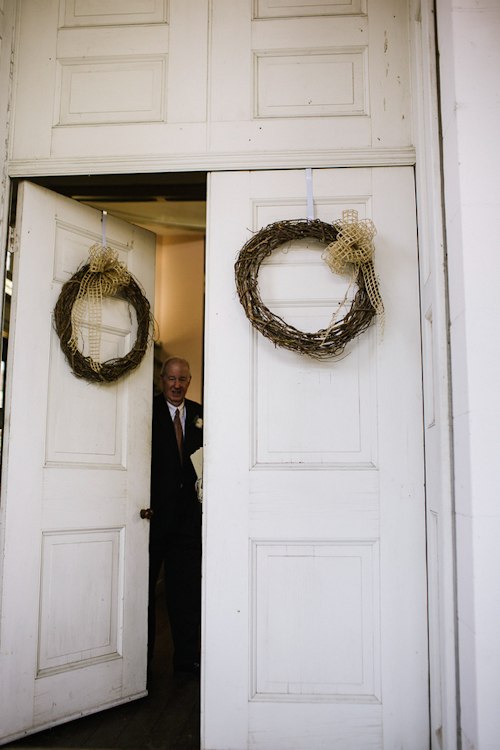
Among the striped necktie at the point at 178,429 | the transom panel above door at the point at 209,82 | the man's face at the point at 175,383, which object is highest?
the transom panel above door at the point at 209,82

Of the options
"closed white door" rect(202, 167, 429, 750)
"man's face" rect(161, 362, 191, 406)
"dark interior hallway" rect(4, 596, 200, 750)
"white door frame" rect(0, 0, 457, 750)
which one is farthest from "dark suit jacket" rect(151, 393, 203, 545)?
"white door frame" rect(0, 0, 457, 750)

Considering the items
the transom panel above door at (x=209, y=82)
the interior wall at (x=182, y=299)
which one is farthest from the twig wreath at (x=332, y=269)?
the interior wall at (x=182, y=299)

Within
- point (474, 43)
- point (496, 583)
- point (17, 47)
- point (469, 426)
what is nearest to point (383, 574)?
point (496, 583)

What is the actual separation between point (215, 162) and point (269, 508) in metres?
1.36

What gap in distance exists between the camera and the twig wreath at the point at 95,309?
2.46 meters

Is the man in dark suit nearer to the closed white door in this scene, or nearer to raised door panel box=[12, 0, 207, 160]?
the closed white door

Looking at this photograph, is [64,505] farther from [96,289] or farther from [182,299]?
[182,299]

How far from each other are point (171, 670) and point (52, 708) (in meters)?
0.82

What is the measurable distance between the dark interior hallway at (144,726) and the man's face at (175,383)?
1464 millimetres

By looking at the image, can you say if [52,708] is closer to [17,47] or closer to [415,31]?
[17,47]

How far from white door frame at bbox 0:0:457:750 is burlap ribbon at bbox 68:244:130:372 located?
0.34 metres

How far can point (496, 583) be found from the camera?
156 cm

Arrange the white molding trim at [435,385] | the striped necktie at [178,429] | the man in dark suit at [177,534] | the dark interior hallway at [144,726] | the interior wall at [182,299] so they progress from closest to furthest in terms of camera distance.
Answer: the white molding trim at [435,385] → the dark interior hallway at [144,726] → the man in dark suit at [177,534] → the striped necktie at [178,429] → the interior wall at [182,299]

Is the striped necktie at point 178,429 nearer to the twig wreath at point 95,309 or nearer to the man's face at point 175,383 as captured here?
the man's face at point 175,383
